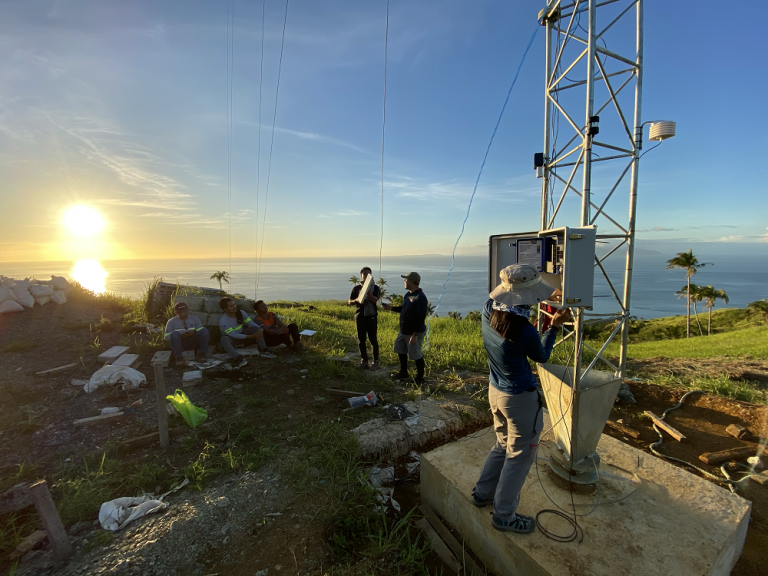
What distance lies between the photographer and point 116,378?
5.57 m

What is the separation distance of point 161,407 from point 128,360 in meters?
3.23

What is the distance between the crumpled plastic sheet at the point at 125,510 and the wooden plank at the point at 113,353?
450 centimetres

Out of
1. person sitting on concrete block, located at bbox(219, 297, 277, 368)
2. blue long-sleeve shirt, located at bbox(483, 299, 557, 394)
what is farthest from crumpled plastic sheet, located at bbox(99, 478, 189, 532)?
person sitting on concrete block, located at bbox(219, 297, 277, 368)

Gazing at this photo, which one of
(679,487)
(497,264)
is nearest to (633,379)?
(679,487)

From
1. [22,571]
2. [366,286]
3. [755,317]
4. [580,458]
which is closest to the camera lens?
[22,571]

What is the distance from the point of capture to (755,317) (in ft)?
130

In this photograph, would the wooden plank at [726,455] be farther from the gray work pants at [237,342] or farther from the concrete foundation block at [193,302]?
the concrete foundation block at [193,302]

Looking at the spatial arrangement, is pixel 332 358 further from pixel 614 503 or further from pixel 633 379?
pixel 633 379

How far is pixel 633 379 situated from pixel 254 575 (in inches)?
272

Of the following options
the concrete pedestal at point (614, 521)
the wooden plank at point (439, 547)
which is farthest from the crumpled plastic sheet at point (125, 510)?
the concrete pedestal at point (614, 521)

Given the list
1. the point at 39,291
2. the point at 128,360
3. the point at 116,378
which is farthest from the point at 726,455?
the point at 39,291

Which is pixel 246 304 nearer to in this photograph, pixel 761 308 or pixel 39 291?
pixel 39 291

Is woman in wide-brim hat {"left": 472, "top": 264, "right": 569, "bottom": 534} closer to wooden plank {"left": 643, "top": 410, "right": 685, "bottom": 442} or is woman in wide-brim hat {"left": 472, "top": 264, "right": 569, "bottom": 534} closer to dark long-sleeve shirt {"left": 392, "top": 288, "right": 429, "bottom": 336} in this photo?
dark long-sleeve shirt {"left": 392, "top": 288, "right": 429, "bottom": 336}

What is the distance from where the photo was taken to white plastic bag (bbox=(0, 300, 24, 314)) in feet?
27.0
